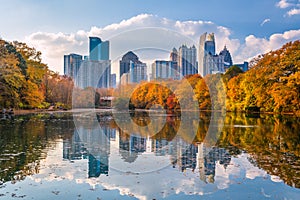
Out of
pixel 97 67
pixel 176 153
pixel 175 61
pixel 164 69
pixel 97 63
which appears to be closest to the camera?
pixel 176 153

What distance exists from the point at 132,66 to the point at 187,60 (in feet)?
46.1

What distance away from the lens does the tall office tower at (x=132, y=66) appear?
32.3 meters

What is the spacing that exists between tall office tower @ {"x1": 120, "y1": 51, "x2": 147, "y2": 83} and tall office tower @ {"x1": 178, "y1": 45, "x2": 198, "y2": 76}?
17.2ft

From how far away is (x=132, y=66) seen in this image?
35031 mm

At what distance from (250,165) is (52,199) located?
5.22m

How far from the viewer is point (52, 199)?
18.4 ft

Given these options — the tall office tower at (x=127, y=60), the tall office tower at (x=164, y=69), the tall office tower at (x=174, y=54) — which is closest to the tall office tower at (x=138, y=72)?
the tall office tower at (x=164, y=69)

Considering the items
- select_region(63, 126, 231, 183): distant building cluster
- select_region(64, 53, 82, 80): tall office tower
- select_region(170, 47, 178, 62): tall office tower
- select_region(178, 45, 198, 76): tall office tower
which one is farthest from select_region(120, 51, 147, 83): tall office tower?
select_region(64, 53, 82, 80): tall office tower

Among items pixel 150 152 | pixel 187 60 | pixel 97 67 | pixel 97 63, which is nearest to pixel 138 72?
pixel 97 67

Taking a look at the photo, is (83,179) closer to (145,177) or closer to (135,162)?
(145,177)

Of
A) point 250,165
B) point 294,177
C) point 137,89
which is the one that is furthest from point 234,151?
point 137,89

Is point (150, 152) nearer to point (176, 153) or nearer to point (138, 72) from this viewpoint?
point (176, 153)

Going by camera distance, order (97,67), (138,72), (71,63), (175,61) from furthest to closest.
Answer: (71,63) < (175,61) < (138,72) < (97,67)

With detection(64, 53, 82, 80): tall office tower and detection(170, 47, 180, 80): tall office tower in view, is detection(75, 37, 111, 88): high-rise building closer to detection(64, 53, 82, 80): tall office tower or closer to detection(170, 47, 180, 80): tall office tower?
detection(170, 47, 180, 80): tall office tower
